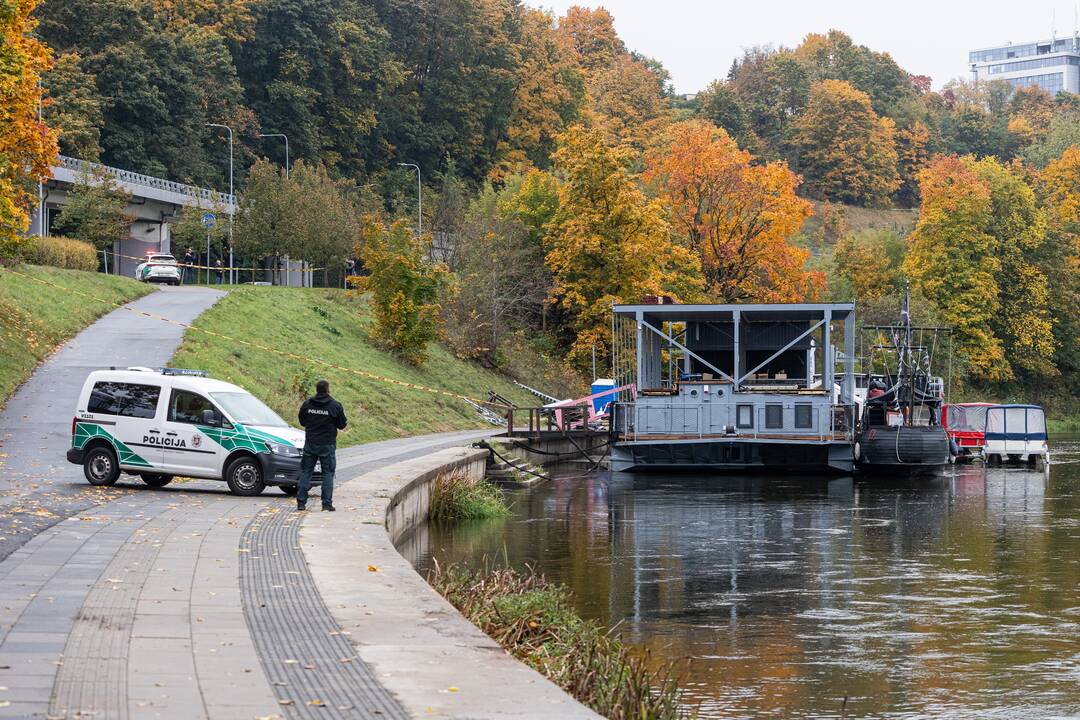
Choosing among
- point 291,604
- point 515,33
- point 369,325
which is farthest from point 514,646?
point 515,33

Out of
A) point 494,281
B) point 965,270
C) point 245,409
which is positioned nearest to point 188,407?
point 245,409

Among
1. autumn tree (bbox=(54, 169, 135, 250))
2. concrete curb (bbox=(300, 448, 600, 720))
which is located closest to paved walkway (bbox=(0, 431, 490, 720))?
concrete curb (bbox=(300, 448, 600, 720))

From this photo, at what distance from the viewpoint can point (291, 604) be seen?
12.2 meters

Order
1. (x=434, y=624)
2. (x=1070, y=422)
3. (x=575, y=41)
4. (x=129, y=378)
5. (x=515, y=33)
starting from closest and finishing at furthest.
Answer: (x=434, y=624), (x=129, y=378), (x=1070, y=422), (x=515, y=33), (x=575, y=41)

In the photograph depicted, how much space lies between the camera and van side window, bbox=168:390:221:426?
23.0 metres

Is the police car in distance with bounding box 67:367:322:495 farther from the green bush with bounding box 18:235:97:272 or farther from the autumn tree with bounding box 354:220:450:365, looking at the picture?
the green bush with bounding box 18:235:97:272

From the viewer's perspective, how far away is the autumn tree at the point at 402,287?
5216 centimetres

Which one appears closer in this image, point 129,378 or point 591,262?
point 129,378

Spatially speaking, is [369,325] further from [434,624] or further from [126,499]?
[434,624]

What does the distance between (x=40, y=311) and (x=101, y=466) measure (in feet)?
68.3

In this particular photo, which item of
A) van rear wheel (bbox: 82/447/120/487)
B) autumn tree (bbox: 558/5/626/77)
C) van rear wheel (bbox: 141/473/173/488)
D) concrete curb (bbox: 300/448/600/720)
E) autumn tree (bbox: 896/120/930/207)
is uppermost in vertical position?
autumn tree (bbox: 558/5/626/77)

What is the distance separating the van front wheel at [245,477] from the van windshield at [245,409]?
686 millimetres

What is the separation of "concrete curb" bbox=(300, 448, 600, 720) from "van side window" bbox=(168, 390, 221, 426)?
14.3 feet

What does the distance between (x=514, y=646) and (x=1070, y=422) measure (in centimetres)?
8063
